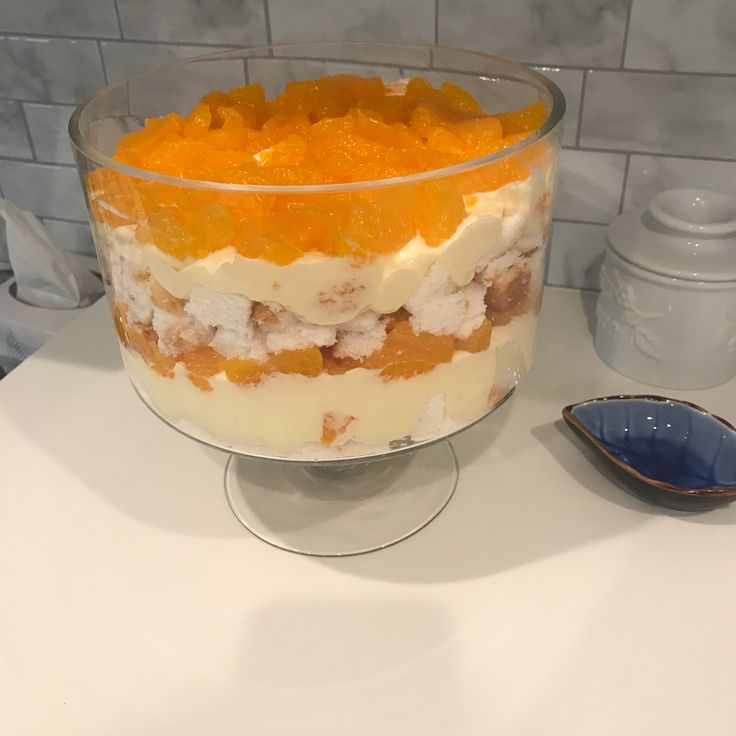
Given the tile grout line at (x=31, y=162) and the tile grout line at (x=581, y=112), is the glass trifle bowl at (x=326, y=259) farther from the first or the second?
the tile grout line at (x=31, y=162)

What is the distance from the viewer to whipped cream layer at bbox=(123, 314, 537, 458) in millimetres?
442

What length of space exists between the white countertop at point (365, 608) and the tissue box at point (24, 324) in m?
0.25

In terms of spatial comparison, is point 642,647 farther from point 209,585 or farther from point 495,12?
point 495,12

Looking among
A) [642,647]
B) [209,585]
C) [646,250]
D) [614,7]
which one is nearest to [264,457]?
[209,585]

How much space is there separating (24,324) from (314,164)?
0.58 m

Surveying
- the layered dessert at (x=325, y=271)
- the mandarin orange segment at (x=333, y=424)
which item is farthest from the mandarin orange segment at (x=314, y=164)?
the mandarin orange segment at (x=333, y=424)

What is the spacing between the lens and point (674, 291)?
2.19 feet

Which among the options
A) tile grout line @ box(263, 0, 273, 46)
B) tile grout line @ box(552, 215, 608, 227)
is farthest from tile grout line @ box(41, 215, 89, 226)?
Result: tile grout line @ box(552, 215, 608, 227)

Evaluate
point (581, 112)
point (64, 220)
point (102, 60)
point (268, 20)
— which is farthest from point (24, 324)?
point (581, 112)

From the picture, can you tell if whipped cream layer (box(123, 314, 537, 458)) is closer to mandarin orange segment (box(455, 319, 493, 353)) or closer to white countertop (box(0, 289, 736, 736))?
mandarin orange segment (box(455, 319, 493, 353))

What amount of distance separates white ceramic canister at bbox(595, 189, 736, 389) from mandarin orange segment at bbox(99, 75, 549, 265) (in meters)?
0.21

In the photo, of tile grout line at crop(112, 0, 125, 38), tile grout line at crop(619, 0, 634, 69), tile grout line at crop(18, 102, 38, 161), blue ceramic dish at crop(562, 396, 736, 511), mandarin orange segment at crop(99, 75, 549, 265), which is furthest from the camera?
tile grout line at crop(18, 102, 38, 161)

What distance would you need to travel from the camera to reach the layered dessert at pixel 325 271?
394 mm

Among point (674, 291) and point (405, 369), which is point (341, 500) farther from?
point (674, 291)
